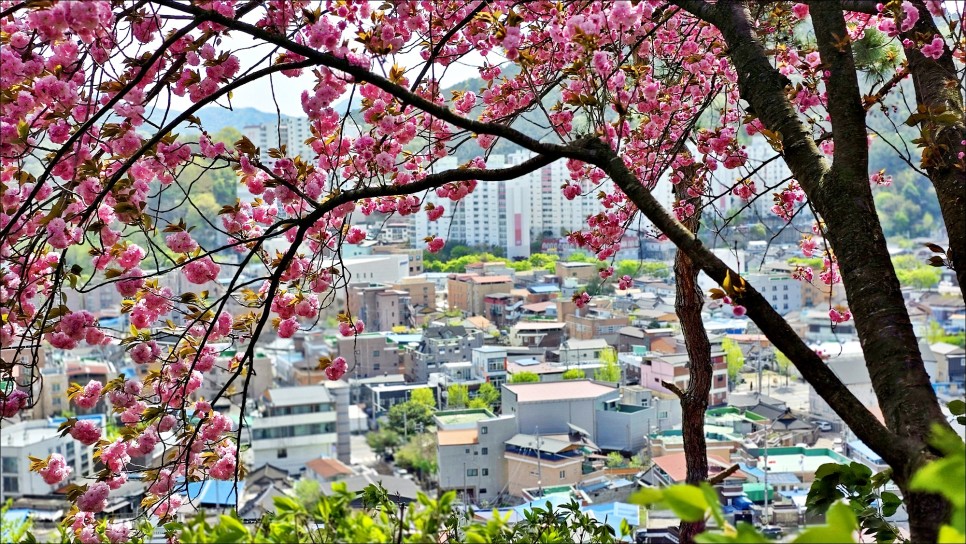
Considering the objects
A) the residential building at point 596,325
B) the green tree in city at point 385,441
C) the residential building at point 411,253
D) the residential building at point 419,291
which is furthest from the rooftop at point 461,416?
the residential building at point 411,253

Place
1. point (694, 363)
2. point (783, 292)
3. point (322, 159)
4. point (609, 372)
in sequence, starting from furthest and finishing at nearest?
point (783, 292) → point (609, 372) → point (694, 363) → point (322, 159)

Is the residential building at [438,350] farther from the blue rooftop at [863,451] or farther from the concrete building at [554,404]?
the blue rooftop at [863,451]

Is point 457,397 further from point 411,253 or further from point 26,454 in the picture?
point 411,253

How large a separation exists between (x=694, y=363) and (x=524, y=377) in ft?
47.0

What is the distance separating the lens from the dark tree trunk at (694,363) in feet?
6.01

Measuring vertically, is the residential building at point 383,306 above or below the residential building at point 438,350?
above

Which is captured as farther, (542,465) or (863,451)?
(542,465)

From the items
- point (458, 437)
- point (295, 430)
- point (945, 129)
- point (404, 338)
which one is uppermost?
point (945, 129)

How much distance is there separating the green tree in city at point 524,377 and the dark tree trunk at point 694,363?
551 inches

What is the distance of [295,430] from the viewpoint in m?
15.4

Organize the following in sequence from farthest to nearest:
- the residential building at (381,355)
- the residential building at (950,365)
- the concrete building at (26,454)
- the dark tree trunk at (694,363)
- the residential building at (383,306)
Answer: the residential building at (383,306)
the residential building at (950,365)
the residential building at (381,355)
the concrete building at (26,454)
the dark tree trunk at (694,363)

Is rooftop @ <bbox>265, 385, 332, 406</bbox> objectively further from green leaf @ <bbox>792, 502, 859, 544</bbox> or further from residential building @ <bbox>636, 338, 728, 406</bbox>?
green leaf @ <bbox>792, 502, 859, 544</bbox>

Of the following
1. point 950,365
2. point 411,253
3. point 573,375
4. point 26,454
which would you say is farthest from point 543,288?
point 26,454

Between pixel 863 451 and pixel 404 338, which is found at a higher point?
pixel 404 338
